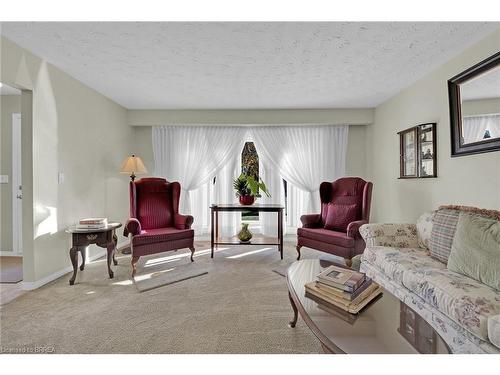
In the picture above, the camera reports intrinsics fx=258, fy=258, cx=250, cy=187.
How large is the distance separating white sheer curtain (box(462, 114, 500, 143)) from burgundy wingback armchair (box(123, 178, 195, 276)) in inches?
125

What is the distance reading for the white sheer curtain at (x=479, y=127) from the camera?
214 cm

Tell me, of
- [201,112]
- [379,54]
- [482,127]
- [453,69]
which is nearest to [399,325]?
[482,127]

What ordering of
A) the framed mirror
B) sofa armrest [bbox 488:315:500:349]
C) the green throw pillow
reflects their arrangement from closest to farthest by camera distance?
sofa armrest [bbox 488:315:500:349], the green throw pillow, the framed mirror

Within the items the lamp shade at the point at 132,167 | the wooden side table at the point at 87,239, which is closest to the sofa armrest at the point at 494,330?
the wooden side table at the point at 87,239

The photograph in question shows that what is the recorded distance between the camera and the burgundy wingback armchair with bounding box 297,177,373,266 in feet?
9.94

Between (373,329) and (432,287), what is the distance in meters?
0.75

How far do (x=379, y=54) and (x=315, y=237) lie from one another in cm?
215

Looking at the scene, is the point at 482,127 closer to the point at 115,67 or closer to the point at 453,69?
the point at 453,69

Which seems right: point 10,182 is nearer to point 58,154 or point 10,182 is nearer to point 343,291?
point 58,154

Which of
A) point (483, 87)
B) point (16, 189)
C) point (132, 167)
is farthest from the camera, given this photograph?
point (132, 167)

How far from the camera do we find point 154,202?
145 inches

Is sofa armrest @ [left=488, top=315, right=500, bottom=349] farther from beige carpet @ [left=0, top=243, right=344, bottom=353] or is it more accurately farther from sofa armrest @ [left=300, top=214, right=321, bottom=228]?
sofa armrest @ [left=300, top=214, right=321, bottom=228]

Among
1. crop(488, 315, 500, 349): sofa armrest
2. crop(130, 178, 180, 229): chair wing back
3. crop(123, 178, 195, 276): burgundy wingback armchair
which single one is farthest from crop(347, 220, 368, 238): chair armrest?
crop(130, 178, 180, 229): chair wing back

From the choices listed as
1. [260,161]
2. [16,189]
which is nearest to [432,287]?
[260,161]
